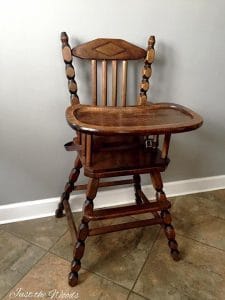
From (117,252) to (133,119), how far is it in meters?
0.64

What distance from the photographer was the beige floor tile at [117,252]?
3.76ft

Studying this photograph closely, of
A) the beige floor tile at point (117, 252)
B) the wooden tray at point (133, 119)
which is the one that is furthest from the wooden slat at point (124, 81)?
the beige floor tile at point (117, 252)

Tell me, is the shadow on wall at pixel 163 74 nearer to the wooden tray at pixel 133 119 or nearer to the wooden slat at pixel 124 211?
the wooden tray at pixel 133 119

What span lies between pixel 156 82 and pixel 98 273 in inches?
36.6

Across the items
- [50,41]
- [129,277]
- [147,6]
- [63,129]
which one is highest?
[147,6]

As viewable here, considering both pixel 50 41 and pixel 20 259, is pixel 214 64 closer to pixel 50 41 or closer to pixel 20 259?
pixel 50 41

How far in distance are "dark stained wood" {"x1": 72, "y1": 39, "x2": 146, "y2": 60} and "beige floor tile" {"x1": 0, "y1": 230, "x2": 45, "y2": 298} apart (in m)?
0.90

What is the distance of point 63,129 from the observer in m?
1.31

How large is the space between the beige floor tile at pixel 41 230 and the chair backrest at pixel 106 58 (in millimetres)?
660

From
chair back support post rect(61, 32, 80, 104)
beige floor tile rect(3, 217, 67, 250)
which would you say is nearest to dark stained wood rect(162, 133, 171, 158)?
chair back support post rect(61, 32, 80, 104)

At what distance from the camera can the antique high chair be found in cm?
98

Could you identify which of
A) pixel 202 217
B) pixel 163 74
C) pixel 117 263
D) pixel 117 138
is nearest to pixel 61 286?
pixel 117 263

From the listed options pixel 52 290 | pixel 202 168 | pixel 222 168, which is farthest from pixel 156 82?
pixel 52 290

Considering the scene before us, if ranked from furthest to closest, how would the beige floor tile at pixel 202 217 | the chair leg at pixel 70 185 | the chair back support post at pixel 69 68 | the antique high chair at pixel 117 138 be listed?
the beige floor tile at pixel 202 217
the chair leg at pixel 70 185
the chair back support post at pixel 69 68
the antique high chair at pixel 117 138
